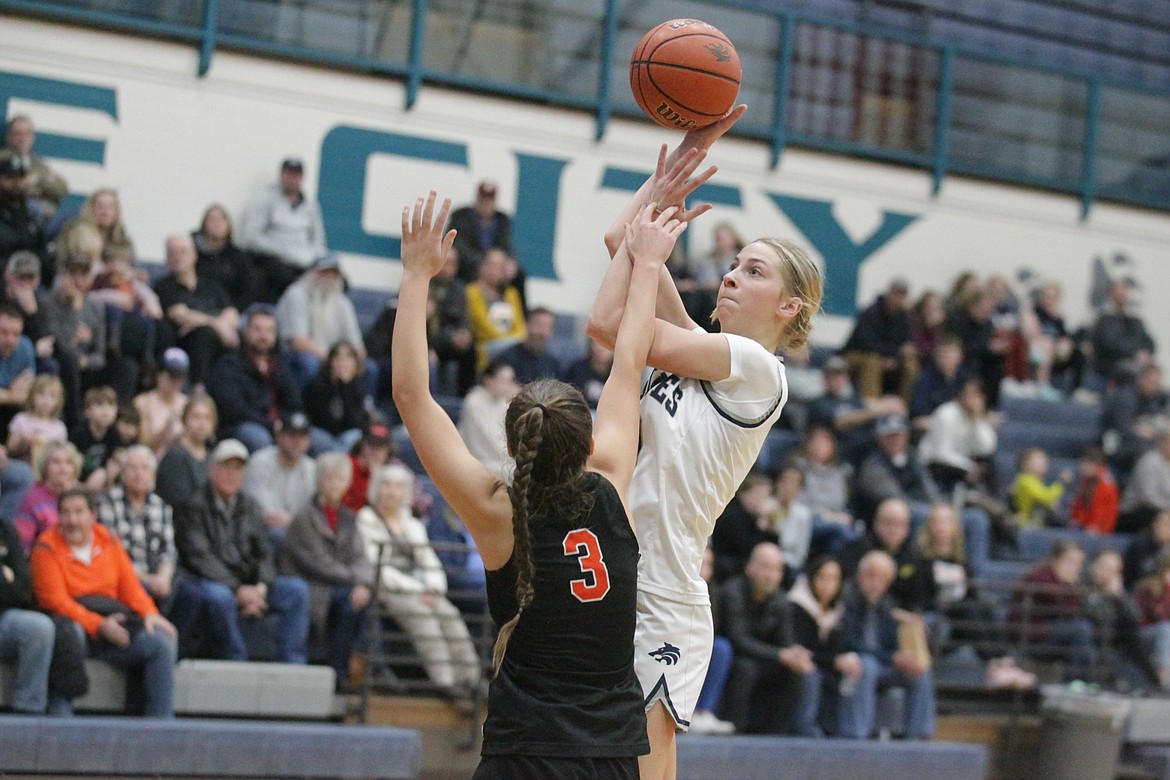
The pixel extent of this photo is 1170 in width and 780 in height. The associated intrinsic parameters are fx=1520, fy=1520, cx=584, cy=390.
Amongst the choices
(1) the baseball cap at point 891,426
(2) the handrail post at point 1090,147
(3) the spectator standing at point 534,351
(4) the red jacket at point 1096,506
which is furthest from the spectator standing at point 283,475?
(2) the handrail post at point 1090,147

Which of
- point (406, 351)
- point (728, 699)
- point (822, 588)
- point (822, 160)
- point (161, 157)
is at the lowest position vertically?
point (728, 699)

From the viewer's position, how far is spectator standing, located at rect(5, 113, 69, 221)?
31.1 ft

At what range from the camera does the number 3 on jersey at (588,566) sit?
2994 millimetres

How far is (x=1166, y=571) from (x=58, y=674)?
7174 mm

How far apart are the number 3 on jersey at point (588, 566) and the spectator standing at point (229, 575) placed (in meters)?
4.79

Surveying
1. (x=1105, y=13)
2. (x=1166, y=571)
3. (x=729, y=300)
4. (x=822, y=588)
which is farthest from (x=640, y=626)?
(x=1105, y=13)

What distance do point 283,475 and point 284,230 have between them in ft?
8.77

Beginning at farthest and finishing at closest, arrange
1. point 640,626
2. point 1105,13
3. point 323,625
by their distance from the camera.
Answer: point 1105,13 → point 323,625 → point 640,626

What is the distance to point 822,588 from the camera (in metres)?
8.87

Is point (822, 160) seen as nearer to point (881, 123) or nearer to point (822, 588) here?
point (881, 123)

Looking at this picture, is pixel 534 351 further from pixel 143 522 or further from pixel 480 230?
pixel 143 522

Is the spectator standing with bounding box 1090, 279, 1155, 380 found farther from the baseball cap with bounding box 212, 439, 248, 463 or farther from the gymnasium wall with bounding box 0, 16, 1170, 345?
the baseball cap with bounding box 212, 439, 248, 463

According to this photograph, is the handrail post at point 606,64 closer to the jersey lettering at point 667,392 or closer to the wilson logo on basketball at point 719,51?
the wilson logo on basketball at point 719,51

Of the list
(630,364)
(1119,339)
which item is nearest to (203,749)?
(630,364)
